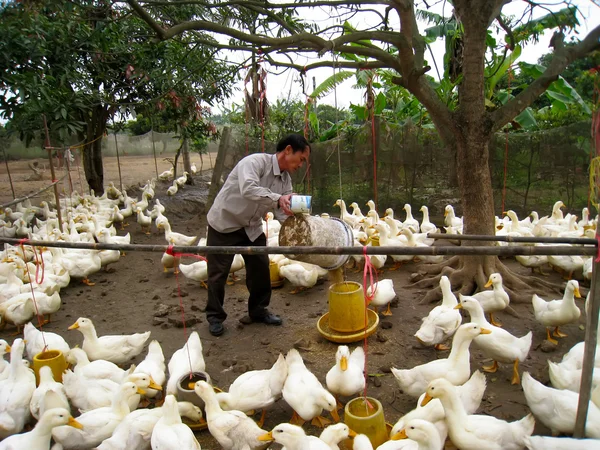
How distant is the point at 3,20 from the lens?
5.46 meters

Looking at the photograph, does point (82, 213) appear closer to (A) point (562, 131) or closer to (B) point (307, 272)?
(B) point (307, 272)

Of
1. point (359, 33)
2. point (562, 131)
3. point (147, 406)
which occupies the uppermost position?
point (359, 33)

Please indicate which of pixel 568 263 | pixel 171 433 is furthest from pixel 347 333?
pixel 568 263

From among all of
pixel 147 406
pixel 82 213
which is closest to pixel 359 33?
pixel 147 406

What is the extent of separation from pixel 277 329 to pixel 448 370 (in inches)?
80.4

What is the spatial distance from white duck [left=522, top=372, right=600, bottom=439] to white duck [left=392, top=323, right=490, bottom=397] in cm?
46

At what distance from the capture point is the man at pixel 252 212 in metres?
3.83

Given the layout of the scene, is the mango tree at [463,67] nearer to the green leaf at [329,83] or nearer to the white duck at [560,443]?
the white duck at [560,443]

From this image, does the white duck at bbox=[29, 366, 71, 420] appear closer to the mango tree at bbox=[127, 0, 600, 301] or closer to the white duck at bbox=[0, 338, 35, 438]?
the white duck at bbox=[0, 338, 35, 438]

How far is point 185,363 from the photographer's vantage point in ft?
11.8

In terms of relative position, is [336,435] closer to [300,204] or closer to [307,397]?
[307,397]

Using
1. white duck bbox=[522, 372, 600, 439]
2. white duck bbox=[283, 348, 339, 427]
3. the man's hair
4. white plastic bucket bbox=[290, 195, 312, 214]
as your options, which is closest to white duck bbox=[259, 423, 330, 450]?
white duck bbox=[283, 348, 339, 427]

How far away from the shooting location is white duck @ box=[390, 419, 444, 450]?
2488 millimetres

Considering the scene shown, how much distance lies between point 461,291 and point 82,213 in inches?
312
